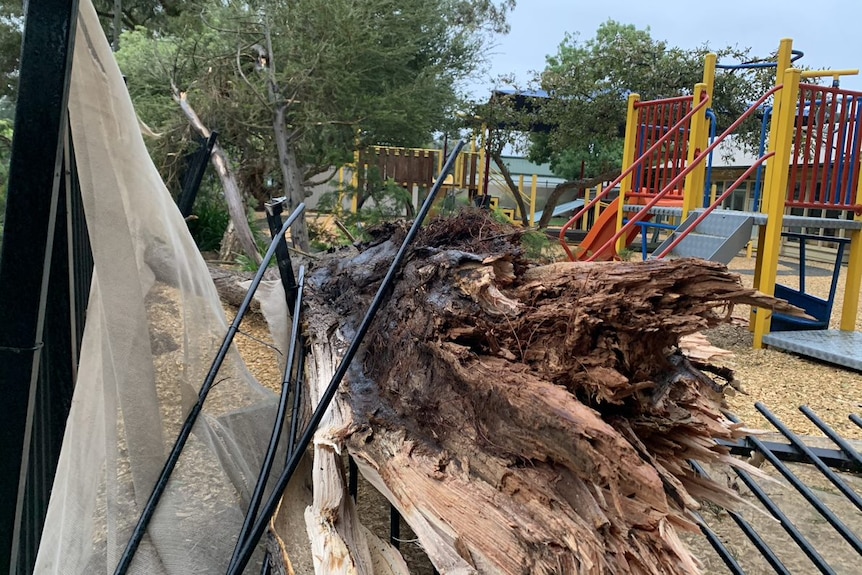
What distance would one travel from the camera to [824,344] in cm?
588

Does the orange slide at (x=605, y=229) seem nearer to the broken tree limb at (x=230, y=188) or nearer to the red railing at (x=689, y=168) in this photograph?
the red railing at (x=689, y=168)

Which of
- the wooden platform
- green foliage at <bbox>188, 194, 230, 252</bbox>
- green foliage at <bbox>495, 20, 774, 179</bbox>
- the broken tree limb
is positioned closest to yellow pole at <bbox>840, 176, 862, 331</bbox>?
the wooden platform

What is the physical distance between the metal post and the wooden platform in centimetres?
625

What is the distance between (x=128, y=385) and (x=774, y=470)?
3.90 metres

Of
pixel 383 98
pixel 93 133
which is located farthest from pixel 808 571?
pixel 383 98

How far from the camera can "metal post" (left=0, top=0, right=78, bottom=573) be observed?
4.52 feet

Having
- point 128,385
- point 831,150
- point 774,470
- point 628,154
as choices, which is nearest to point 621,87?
point 628,154

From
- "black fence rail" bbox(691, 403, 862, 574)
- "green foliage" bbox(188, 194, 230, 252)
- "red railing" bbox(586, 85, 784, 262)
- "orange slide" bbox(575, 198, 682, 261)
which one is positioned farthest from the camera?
"green foliage" bbox(188, 194, 230, 252)

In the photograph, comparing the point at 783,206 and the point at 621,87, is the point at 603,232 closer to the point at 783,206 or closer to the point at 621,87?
the point at 783,206

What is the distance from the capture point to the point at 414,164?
512 inches

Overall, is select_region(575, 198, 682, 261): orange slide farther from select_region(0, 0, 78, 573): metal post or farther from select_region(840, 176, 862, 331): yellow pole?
select_region(0, 0, 78, 573): metal post

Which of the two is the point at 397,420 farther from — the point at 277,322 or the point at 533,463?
the point at 277,322

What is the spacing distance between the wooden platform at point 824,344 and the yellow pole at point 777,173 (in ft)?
1.02

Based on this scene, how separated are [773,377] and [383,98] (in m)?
6.19
